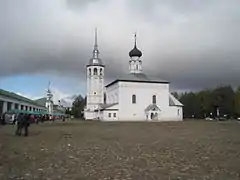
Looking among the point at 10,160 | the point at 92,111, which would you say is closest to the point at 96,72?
the point at 92,111

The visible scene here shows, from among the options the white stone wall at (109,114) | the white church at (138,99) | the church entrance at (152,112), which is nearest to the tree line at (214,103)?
the white church at (138,99)

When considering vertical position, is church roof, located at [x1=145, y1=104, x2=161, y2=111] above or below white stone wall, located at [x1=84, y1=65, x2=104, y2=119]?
below

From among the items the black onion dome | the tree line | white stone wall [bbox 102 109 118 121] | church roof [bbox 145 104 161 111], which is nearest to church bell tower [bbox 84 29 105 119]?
the black onion dome

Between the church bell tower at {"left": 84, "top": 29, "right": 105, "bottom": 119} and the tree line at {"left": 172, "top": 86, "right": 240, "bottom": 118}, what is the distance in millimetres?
42434

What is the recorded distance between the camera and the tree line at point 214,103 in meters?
113

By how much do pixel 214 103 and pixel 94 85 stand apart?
44.8 metres

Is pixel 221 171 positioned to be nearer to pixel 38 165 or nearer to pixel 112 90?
pixel 38 165

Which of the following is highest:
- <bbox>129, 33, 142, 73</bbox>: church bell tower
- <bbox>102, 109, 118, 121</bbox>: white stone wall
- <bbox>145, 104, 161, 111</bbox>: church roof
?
<bbox>129, 33, 142, 73</bbox>: church bell tower

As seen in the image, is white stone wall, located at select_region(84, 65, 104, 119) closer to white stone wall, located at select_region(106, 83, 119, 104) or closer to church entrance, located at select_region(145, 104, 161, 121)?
white stone wall, located at select_region(106, 83, 119, 104)

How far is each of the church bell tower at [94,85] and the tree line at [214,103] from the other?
42434 mm

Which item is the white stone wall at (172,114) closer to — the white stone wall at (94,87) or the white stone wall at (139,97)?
the white stone wall at (139,97)

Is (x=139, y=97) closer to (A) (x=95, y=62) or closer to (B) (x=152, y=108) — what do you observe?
(B) (x=152, y=108)

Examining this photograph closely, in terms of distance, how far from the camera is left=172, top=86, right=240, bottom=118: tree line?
113 m

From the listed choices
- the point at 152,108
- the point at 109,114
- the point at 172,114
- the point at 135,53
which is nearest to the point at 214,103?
the point at 172,114
